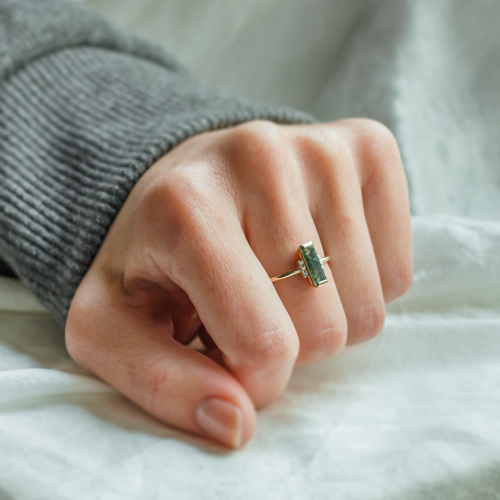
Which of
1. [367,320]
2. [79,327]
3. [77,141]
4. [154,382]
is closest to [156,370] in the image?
[154,382]

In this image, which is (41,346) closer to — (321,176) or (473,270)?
(321,176)

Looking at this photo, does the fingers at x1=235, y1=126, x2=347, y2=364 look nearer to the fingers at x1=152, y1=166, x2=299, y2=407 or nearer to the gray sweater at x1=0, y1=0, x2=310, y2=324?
the fingers at x1=152, y1=166, x2=299, y2=407

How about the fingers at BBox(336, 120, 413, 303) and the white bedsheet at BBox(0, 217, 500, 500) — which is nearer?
the white bedsheet at BBox(0, 217, 500, 500)

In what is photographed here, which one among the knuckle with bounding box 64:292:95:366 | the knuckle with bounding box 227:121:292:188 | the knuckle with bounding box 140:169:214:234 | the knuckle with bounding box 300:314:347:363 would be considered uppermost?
the knuckle with bounding box 227:121:292:188

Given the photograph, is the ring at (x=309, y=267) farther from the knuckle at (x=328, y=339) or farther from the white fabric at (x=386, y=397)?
the white fabric at (x=386, y=397)

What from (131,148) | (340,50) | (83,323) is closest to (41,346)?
(83,323)

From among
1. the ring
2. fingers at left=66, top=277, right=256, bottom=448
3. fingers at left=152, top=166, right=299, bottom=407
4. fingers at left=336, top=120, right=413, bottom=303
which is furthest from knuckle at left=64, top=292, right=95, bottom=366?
fingers at left=336, top=120, right=413, bottom=303
